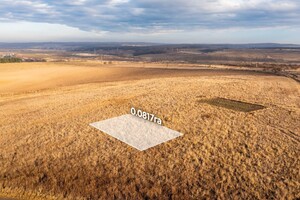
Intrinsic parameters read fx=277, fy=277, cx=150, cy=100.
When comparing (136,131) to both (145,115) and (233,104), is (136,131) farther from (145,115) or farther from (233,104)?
(233,104)

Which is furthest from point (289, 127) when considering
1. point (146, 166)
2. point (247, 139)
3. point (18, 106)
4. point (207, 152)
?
point (18, 106)

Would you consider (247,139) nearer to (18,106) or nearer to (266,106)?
(266,106)

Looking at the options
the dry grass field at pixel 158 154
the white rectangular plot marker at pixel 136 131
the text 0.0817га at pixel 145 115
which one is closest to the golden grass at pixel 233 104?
the dry grass field at pixel 158 154

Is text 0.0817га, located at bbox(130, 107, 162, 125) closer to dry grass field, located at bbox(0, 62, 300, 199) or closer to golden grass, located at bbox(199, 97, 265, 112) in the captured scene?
dry grass field, located at bbox(0, 62, 300, 199)

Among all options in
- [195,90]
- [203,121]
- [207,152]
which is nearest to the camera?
[207,152]

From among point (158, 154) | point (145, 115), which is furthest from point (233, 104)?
point (158, 154)

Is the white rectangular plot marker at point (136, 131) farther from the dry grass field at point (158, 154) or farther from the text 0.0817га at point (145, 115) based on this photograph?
the dry grass field at point (158, 154)
